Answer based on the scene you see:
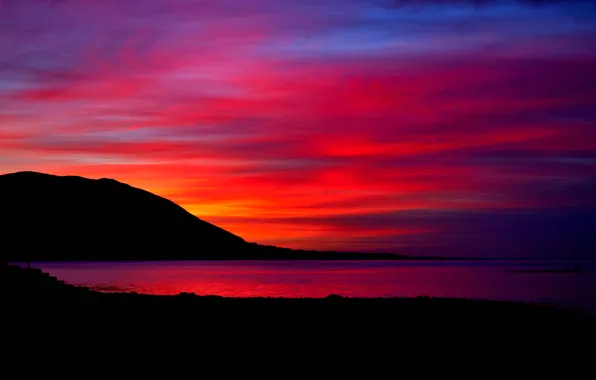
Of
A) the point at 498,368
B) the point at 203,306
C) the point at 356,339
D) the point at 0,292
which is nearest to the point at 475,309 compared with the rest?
the point at 203,306

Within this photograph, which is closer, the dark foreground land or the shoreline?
the dark foreground land

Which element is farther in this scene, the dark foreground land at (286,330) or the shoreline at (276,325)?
the shoreline at (276,325)

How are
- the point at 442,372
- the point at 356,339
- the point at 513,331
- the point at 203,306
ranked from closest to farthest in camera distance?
the point at 442,372
the point at 356,339
the point at 513,331
the point at 203,306

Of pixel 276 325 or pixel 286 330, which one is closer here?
pixel 286 330

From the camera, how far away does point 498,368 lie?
746 inches

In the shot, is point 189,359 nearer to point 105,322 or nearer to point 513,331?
point 105,322

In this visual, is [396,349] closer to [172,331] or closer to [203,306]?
[172,331]

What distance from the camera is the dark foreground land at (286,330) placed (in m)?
20.2

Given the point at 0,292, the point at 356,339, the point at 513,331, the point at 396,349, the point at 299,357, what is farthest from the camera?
the point at 0,292

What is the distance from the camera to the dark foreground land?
20172 mm

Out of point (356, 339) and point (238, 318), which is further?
point (238, 318)

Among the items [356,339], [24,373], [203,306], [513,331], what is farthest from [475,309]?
[24,373]

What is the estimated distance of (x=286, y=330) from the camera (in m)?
25.3

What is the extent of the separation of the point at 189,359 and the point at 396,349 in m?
6.28
